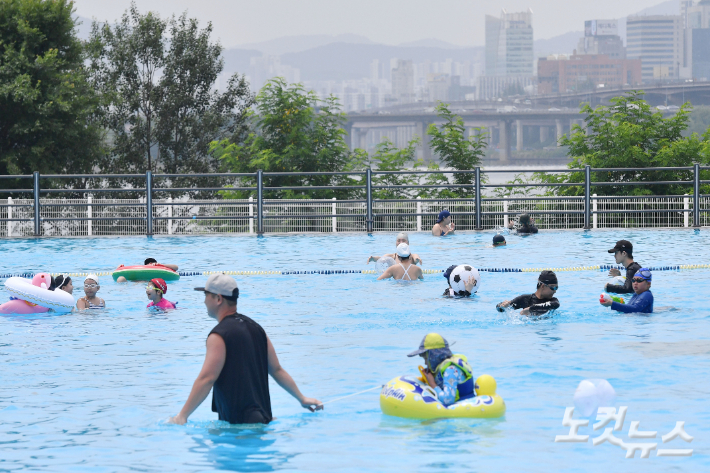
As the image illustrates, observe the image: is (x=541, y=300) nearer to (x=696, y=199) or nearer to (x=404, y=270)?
(x=404, y=270)

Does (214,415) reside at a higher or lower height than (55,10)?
lower

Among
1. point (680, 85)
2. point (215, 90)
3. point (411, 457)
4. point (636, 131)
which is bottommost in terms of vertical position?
point (411, 457)

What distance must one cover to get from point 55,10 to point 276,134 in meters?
9.29

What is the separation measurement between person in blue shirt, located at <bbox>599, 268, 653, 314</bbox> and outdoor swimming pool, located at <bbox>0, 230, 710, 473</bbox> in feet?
0.49

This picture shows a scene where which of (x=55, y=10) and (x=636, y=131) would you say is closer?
(x=636, y=131)

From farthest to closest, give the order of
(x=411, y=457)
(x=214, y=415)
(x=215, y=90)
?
(x=215, y=90) → (x=214, y=415) → (x=411, y=457)

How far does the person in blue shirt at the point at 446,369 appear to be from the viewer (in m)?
Result: 7.38

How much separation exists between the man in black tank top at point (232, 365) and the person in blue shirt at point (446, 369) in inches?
48.0

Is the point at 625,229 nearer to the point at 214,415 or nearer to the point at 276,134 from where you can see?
the point at 276,134

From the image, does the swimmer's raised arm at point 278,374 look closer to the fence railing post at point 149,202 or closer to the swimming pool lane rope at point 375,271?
the swimming pool lane rope at point 375,271

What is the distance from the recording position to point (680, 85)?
138500mm

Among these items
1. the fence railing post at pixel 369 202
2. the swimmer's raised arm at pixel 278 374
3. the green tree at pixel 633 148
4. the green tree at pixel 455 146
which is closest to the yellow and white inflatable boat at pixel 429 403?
the swimmer's raised arm at pixel 278 374

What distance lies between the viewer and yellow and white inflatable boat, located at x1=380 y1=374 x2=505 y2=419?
24.3ft

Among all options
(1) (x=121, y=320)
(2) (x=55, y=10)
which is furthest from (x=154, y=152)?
(1) (x=121, y=320)
